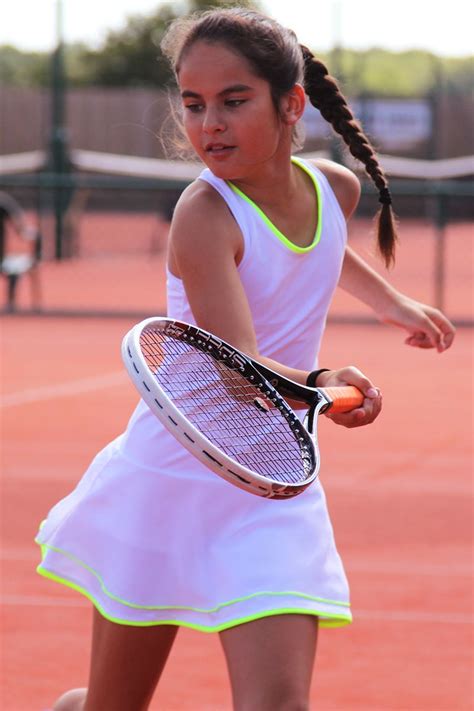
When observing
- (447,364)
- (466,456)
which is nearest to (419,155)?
(447,364)

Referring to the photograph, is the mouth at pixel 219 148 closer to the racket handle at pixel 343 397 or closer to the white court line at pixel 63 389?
the racket handle at pixel 343 397

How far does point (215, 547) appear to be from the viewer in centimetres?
258

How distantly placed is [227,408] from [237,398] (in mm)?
36

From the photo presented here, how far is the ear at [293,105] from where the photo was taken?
104 inches

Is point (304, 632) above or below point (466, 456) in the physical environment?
above

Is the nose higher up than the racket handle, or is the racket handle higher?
the nose

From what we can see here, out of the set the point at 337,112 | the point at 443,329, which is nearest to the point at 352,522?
the point at 443,329

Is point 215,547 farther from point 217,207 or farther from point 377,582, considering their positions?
point 377,582

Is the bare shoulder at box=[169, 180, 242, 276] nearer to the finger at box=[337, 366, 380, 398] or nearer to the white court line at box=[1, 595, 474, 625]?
the finger at box=[337, 366, 380, 398]

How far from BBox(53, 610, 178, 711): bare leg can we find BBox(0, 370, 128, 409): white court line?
6.11 meters

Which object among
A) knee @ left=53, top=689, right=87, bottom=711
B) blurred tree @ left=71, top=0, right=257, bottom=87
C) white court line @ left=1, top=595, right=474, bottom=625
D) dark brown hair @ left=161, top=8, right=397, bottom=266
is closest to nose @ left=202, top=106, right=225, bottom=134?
dark brown hair @ left=161, top=8, right=397, bottom=266

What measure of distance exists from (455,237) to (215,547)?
80.3 feet

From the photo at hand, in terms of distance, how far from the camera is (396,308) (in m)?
3.07

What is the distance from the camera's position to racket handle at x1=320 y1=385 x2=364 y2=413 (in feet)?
7.72
